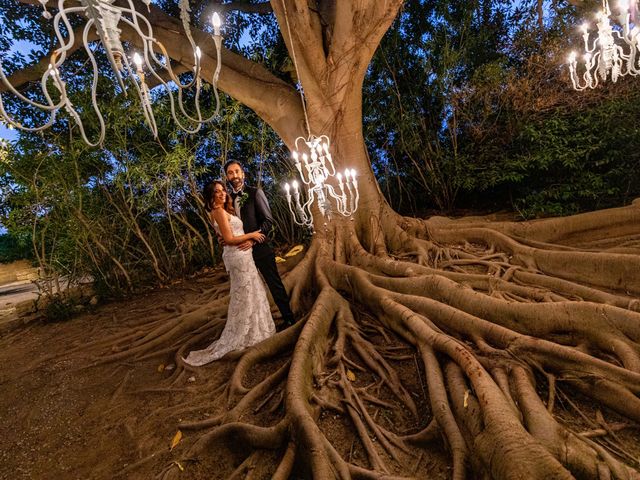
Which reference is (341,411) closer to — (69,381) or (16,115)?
(69,381)

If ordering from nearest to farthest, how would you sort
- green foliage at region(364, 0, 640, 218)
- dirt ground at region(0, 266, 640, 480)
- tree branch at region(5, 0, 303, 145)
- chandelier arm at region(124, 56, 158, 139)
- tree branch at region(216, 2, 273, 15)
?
chandelier arm at region(124, 56, 158, 139) → dirt ground at region(0, 266, 640, 480) → tree branch at region(5, 0, 303, 145) → green foliage at region(364, 0, 640, 218) → tree branch at region(216, 2, 273, 15)

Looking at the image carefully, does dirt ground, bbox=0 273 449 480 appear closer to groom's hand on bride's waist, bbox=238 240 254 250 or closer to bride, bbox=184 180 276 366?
bride, bbox=184 180 276 366

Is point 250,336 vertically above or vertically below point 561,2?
below

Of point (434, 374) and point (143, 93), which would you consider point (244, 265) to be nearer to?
point (143, 93)

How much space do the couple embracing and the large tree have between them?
0.23 m

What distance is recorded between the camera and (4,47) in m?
4.85

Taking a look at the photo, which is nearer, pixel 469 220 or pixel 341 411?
pixel 341 411

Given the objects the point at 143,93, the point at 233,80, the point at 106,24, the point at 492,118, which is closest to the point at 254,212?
the point at 143,93

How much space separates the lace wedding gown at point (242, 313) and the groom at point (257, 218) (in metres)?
0.12

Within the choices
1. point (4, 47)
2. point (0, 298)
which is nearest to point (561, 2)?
point (4, 47)

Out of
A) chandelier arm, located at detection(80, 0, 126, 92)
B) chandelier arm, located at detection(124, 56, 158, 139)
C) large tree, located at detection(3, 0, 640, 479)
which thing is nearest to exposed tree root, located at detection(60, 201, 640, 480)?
large tree, located at detection(3, 0, 640, 479)

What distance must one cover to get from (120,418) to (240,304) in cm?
116

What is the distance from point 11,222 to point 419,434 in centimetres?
584

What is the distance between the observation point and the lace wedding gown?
2666 millimetres
